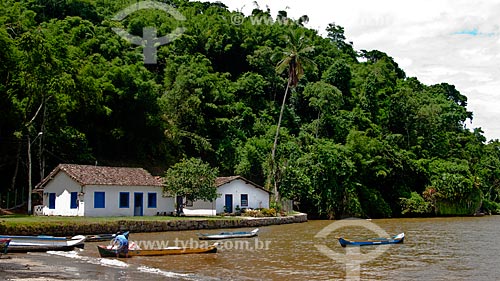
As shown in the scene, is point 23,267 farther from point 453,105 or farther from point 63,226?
point 453,105

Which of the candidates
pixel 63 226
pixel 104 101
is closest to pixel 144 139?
pixel 104 101

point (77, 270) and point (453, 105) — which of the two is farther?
point (453, 105)

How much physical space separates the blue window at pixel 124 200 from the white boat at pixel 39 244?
13.2 meters

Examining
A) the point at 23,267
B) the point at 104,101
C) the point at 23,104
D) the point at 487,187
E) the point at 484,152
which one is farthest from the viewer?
the point at 484,152

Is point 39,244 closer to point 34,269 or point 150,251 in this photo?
point 150,251

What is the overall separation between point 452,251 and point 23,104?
1247 inches

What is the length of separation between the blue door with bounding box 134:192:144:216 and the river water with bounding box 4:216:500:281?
7.70 metres

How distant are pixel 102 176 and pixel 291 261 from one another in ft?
64.8

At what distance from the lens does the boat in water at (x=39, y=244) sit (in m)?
24.5

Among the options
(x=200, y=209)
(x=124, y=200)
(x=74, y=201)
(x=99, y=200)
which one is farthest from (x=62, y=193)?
(x=200, y=209)

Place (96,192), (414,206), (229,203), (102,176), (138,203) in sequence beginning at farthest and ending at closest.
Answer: (414,206) < (229,203) < (138,203) < (102,176) < (96,192)

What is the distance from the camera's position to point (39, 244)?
25312 mm

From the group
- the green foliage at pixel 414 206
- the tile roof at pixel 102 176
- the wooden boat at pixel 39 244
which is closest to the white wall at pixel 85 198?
the tile roof at pixel 102 176

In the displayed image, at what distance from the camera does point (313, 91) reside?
238 feet
